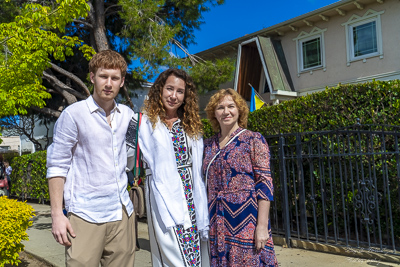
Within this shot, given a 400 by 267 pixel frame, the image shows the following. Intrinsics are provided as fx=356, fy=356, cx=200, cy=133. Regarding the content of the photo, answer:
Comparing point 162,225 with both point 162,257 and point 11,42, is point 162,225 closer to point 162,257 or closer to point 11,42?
point 162,257

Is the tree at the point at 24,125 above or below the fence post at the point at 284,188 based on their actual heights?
above

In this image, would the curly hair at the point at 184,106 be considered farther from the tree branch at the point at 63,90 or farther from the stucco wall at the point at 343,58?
the stucco wall at the point at 343,58

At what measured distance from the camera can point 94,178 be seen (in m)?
2.22

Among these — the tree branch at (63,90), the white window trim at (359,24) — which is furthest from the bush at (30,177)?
the white window trim at (359,24)

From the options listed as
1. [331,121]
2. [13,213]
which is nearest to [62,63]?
[13,213]

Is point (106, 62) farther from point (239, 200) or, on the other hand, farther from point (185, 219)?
point (239, 200)

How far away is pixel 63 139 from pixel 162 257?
103 cm

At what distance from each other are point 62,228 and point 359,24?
1290 centimetres

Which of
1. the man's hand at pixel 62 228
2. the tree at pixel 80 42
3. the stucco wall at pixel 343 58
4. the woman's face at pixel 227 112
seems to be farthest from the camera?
the stucco wall at pixel 343 58

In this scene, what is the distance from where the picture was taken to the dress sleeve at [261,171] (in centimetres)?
250

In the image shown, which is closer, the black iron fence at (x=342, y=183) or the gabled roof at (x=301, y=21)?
the black iron fence at (x=342, y=183)

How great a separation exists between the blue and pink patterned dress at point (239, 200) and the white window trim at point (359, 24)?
11286 millimetres

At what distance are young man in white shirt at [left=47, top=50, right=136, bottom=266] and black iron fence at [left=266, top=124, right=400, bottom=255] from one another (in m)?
3.49

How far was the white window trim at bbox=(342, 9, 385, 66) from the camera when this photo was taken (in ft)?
39.0
